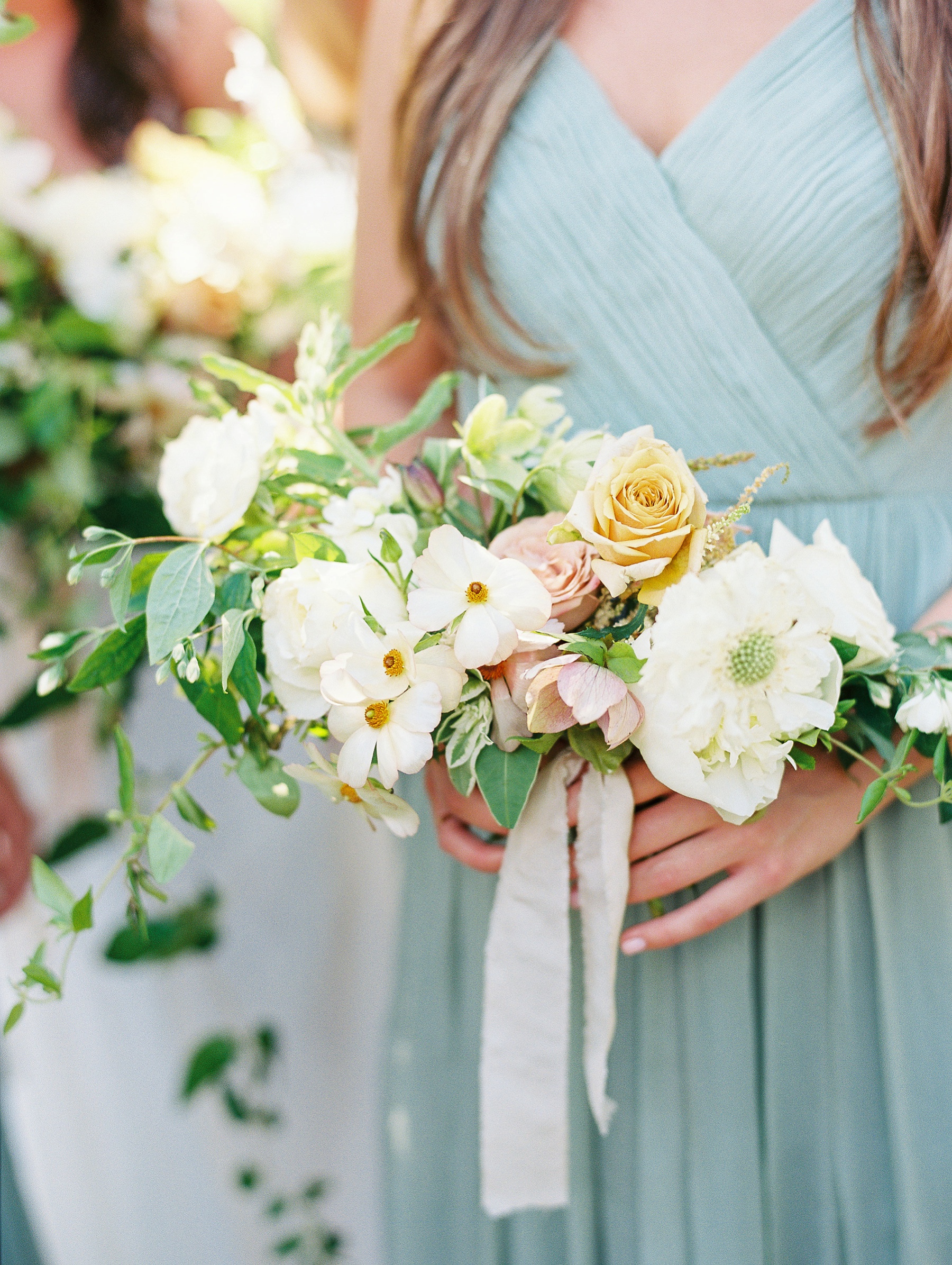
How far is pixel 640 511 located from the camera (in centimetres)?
51

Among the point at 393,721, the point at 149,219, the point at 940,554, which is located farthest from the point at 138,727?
the point at 940,554

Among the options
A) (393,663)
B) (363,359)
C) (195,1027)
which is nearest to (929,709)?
(393,663)

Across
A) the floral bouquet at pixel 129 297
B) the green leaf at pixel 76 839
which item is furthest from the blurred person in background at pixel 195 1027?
the floral bouquet at pixel 129 297

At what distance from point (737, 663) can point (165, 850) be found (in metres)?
0.34

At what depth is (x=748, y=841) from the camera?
2.20 ft

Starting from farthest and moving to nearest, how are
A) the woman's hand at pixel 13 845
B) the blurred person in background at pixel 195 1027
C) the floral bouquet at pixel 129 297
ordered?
the blurred person in background at pixel 195 1027, the woman's hand at pixel 13 845, the floral bouquet at pixel 129 297

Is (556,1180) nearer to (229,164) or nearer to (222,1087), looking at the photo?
(222,1087)

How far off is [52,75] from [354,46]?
38cm

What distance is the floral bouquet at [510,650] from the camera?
509 millimetres

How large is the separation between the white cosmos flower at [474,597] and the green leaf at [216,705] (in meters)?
0.15

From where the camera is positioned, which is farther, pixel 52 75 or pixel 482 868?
pixel 52 75

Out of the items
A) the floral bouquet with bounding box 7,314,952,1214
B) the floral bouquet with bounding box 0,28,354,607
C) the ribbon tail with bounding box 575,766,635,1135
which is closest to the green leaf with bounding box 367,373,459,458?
the floral bouquet with bounding box 7,314,952,1214

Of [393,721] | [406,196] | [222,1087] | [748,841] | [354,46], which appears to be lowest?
[222,1087]

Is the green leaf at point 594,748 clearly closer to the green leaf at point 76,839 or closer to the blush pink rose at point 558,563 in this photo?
the blush pink rose at point 558,563
